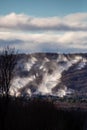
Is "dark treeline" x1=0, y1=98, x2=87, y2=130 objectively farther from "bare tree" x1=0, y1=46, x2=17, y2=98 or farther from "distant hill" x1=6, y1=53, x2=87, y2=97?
"distant hill" x1=6, y1=53, x2=87, y2=97

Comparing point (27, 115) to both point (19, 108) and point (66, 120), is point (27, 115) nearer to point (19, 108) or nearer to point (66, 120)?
point (19, 108)

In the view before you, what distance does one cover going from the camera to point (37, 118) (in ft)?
69.9

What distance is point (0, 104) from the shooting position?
20.5 meters

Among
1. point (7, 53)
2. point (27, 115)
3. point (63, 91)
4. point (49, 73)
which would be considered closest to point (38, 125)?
point (27, 115)

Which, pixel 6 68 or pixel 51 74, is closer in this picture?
pixel 6 68

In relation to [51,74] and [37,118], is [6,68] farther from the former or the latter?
[51,74]

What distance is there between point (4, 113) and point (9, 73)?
227 centimetres

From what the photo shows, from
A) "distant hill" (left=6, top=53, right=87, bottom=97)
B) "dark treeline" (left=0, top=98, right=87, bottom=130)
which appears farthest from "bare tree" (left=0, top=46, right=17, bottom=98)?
"distant hill" (left=6, top=53, right=87, bottom=97)

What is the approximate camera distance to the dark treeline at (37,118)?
1964 centimetres

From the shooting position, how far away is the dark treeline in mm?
19641

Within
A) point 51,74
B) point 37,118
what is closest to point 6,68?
point 37,118

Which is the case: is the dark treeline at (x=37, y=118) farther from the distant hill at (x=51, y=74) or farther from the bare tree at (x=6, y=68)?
the distant hill at (x=51, y=74)

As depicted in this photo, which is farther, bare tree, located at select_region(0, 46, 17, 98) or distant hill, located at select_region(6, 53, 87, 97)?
distant hill, located at select_region(6, 53, 87, 97)

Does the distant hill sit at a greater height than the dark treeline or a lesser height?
greater
